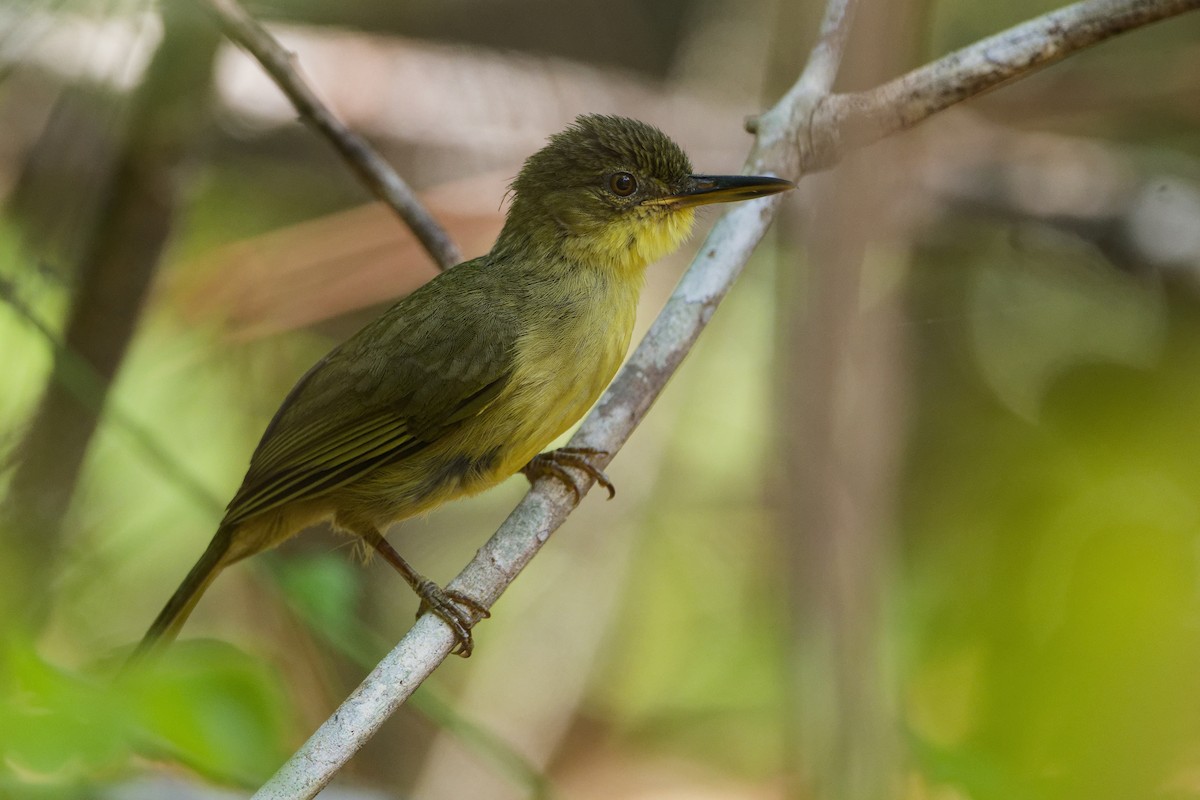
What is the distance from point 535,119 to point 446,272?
2103mm

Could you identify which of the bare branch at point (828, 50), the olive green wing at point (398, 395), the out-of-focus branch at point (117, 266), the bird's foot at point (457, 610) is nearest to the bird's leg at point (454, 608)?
the bird's foot at point (457, 610)

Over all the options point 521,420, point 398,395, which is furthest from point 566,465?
point 398,395

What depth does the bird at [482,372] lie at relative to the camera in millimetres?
3096

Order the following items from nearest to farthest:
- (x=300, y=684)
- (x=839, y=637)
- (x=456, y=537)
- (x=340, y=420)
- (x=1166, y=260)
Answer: (x=839, y=637) → (x=340, y=420) → (x=1166, y=260) → (x=300, y=684) → (x=456, y=537)

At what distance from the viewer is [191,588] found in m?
3.25

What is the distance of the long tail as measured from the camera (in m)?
3.21

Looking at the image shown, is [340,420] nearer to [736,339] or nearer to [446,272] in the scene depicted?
[446,272]

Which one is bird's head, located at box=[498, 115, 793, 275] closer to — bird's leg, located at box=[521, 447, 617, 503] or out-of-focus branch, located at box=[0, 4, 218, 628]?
bird's leg, located at box=[521, 447, 617, 503]

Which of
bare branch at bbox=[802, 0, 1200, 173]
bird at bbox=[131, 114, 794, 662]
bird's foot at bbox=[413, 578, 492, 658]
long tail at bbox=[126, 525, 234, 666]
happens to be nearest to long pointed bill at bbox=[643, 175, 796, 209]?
bird at bbox=[131, 114, 794, 662]

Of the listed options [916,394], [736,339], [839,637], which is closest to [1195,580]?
[839,637]

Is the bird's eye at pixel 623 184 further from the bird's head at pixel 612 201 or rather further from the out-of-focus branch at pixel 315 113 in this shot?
the out-of-focus branch at pixel 315 113

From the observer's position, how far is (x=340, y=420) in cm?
327

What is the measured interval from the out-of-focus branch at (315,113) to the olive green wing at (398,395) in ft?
0.68

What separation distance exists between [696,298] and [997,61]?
86 cm
